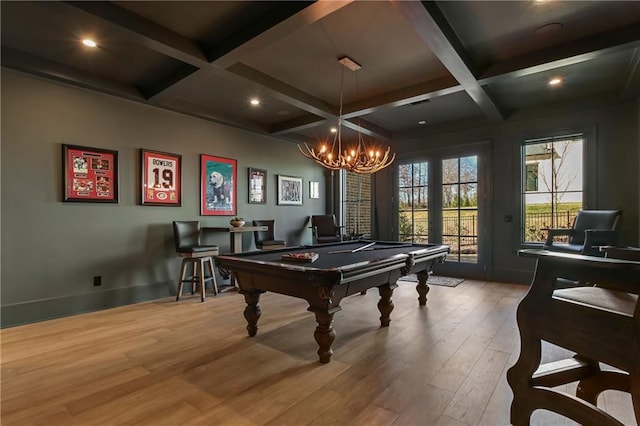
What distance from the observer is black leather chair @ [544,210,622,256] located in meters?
3.37

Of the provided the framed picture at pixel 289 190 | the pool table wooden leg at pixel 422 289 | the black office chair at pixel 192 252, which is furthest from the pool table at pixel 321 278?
the framed picture at pixel 289 190

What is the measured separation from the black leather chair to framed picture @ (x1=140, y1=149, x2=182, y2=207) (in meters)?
4.97

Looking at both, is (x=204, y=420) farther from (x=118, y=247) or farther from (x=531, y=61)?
(x=531, y=61)

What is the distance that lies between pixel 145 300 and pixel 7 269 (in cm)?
137

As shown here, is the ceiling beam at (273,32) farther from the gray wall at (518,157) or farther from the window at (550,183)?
the window at (550,183)

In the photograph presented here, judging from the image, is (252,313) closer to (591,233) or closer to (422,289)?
(422,289)

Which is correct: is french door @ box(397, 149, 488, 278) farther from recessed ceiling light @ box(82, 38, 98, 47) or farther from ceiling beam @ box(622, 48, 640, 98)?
recessed ceiling light @ box(82, 38, 98, 47)

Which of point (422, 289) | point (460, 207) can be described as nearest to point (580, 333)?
point (422, 289)

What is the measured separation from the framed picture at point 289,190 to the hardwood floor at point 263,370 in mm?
2807

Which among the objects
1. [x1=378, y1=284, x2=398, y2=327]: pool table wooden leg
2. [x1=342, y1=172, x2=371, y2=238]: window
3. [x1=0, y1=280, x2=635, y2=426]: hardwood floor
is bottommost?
[x1=0, y1=280, x2=635, y2=426]: hardwood floor

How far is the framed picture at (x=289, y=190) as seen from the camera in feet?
19.2

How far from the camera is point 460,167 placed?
5461 mm

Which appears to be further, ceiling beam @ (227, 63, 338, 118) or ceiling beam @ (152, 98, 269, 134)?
ceiling beam @ (152, 98, 269, 134)

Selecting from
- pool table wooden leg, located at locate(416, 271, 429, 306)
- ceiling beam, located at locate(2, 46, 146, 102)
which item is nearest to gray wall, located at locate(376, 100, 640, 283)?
pool table wooden leg, located at locate(416, 271, 429, 306)
